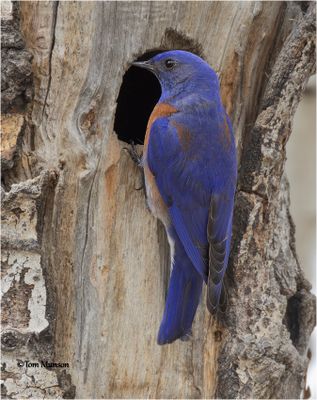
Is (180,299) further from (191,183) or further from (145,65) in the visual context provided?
(145,65)

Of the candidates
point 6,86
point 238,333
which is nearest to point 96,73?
point 6,86

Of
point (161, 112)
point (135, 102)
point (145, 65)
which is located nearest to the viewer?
point (145, 65)

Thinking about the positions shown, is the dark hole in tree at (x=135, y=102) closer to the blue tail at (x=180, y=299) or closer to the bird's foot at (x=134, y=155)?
the bird's foot at (x=134, y=155)

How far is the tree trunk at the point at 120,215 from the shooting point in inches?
142

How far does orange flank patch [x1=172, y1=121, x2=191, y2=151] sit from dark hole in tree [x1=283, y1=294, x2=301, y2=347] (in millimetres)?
1061

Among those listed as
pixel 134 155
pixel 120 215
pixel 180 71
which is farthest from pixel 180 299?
pixel 180 71

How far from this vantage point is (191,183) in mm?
3943

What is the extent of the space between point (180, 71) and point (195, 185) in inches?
25.3

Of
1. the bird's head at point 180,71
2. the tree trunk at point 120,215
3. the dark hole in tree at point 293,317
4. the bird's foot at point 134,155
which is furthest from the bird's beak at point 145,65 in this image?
the dark hole in tree at point 293,317

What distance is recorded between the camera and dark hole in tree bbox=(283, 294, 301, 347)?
4285mm

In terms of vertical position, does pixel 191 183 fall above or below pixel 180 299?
above

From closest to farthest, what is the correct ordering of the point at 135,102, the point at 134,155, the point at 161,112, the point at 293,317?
1. the point at 134,155
2. the point at 161,112
3. the point at 293,317
4. the point at 135,102

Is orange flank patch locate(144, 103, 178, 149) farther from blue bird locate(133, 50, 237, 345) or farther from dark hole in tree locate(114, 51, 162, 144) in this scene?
dark hole in tree locate(114, 51, 162, 144)

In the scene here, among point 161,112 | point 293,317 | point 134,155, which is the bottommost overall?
point 293,317
